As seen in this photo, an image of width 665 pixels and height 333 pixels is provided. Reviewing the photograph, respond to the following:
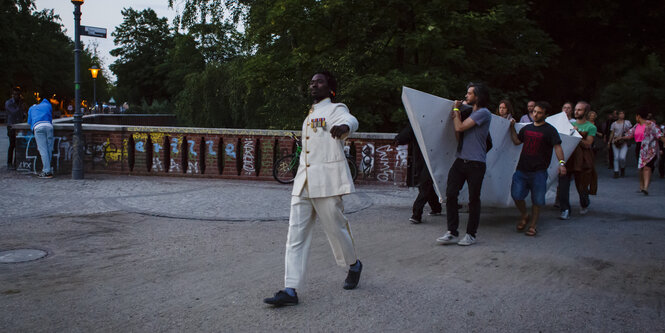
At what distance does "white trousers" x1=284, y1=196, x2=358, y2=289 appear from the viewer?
184 inches

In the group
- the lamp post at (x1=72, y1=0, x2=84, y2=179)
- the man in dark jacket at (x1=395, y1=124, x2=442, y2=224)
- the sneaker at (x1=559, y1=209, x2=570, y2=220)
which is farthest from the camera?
the lamp post at (x1=72, y1=0, x2=84, y2=179)

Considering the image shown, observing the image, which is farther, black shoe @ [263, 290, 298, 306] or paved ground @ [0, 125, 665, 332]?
black shoe @ [263, 290, 298, 306]

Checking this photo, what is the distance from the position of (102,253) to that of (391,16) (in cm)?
1150

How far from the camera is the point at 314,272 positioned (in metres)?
5.59

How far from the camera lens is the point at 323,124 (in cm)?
479

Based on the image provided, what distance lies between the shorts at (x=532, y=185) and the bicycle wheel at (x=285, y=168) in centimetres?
583

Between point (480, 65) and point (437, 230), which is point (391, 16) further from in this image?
point (437, 230)

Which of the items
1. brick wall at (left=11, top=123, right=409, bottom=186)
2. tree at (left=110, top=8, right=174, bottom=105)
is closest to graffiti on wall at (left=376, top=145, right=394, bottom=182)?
brick wall at (left=11, top=123, right=409, bottom=186)

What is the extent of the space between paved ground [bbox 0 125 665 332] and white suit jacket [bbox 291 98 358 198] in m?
0.87

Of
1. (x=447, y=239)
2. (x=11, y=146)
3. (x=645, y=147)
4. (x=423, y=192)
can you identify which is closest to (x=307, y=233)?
(x=447, y=239)

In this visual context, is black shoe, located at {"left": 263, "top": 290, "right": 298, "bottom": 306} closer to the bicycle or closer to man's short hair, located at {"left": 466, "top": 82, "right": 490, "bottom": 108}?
man's short hair, located at {"left": 466, "top": 82, "right": 490, "bottom": 108}

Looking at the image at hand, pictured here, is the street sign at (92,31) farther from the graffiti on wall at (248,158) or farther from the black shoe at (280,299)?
the black shoe at (280,299)

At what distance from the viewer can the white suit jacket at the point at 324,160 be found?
478 centimetres

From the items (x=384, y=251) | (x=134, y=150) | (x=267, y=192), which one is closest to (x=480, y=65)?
(x=267, y=192)
